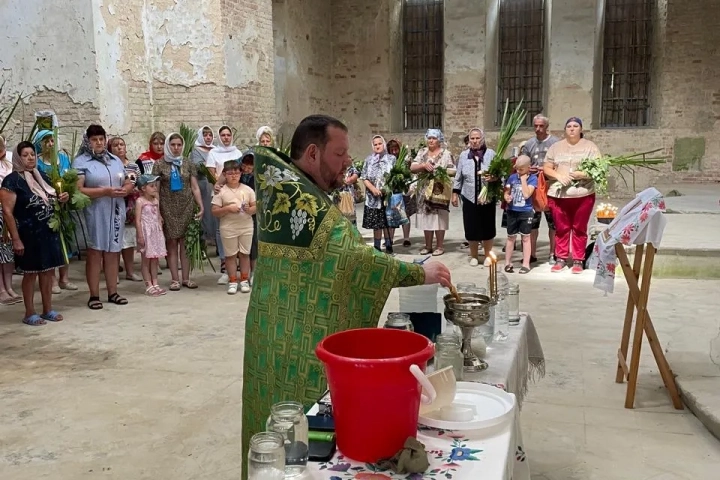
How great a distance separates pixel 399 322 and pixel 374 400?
0.79 meters

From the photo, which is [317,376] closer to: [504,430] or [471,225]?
[504,430]

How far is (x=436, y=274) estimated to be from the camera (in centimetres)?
231

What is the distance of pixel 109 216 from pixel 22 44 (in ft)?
14.2

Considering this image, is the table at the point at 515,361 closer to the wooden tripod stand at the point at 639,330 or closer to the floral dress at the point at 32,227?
the wooden tripod stand at the point at 639,330

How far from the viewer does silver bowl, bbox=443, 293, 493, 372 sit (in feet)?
7.67

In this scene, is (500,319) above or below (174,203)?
below

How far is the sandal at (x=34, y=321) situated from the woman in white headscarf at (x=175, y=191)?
5.29 ft

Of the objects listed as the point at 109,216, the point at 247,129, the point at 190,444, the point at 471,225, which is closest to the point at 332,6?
the point at 247,129

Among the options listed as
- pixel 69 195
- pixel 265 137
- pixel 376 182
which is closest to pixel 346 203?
pixel 376 182

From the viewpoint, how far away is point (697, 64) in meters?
14.4

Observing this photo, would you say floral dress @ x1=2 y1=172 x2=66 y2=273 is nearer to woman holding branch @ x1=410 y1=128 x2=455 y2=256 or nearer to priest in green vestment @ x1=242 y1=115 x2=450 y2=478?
priest in green vestment @ x1=242 y1=115 x2=450 y2=478

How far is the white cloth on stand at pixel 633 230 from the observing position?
12.3ft

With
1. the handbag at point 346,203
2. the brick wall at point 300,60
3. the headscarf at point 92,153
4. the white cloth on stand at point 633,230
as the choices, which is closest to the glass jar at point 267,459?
the white cloth on stand at point 633,230

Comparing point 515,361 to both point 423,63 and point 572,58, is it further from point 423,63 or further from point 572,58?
point 423,63
